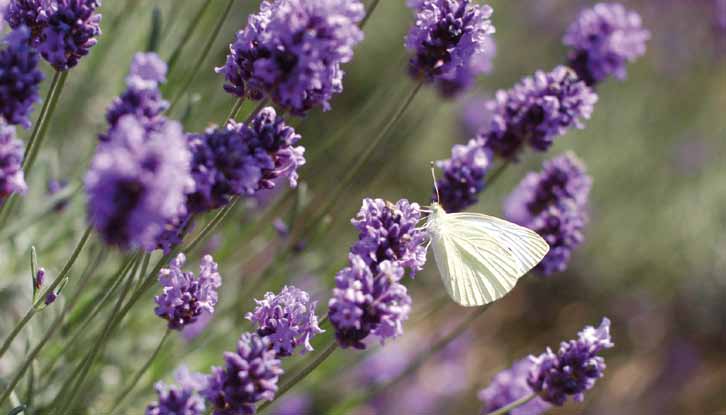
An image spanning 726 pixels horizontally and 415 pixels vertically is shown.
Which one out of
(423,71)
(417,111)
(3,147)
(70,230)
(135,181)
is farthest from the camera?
(417,111)

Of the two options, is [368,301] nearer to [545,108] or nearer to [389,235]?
[389,235]

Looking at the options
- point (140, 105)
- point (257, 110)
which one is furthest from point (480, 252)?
point (140, 105)

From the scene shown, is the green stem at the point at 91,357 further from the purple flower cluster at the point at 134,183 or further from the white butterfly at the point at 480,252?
the white butterfly at the point at 480,252

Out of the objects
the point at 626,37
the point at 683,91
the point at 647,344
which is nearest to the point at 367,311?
the point at 626,37

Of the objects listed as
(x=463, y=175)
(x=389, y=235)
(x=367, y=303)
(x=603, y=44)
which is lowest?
(x=367, y=303)

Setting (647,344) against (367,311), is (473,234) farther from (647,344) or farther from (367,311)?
(647,344)

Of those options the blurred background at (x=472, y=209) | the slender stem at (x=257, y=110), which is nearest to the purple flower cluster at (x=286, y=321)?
the slender stem at (x=257, y=110)

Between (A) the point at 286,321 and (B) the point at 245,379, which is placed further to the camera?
(A) the point at 286,321
